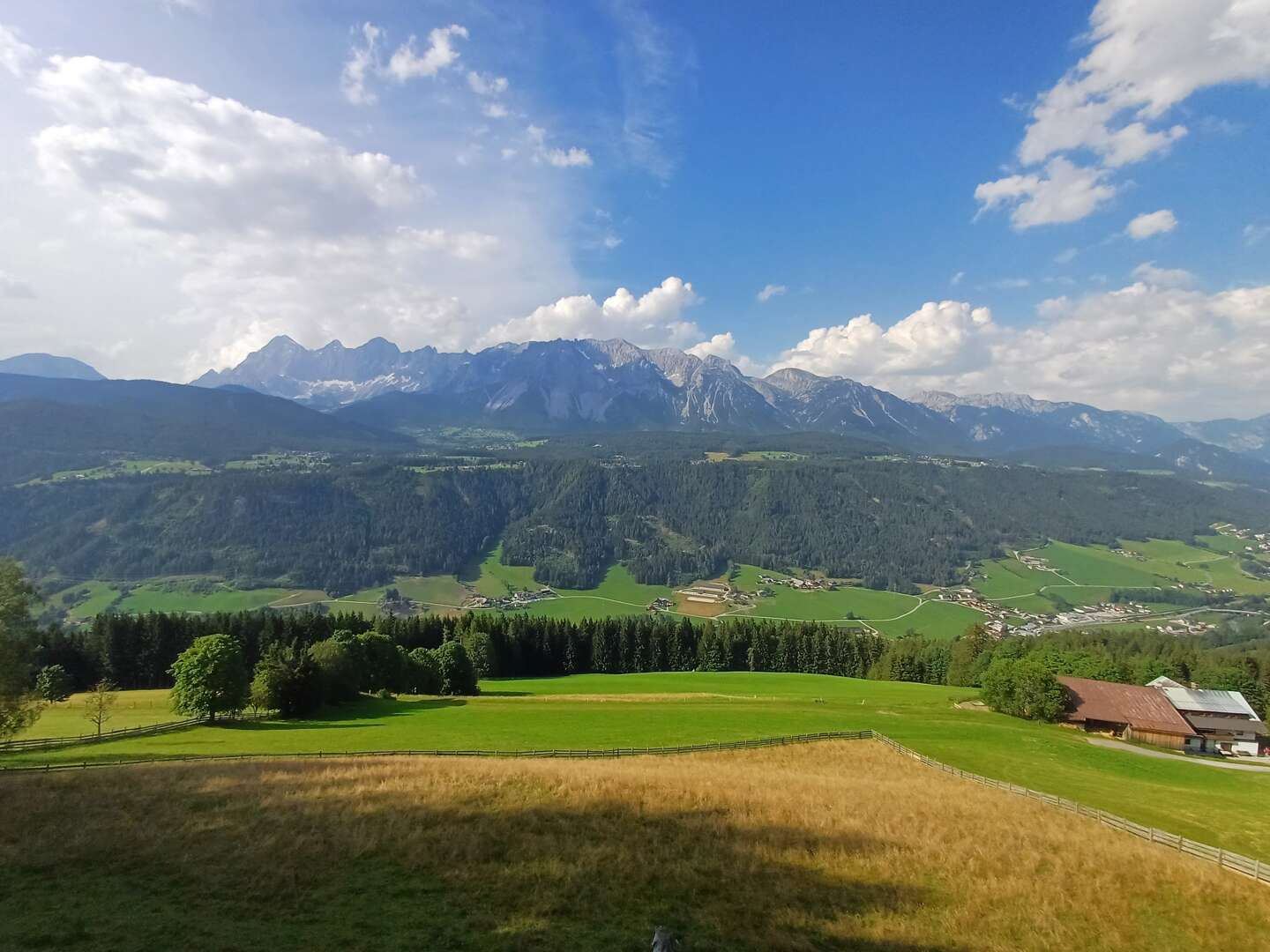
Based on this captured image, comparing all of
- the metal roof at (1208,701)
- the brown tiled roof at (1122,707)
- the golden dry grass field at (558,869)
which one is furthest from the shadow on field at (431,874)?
the metal roof at (1208,701)

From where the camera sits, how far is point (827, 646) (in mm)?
134250

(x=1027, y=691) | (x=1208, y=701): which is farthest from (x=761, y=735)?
(x=1208, y=701)

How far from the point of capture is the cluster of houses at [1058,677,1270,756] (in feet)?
249

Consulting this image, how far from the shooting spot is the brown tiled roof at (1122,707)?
7606cm

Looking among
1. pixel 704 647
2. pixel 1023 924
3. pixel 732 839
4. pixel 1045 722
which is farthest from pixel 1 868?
pixel 704 647

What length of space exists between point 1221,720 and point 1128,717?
18.0m

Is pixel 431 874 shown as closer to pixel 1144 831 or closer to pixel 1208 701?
pixel 1144 831

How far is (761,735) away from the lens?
55.3 meters

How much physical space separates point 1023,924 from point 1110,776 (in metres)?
40.7

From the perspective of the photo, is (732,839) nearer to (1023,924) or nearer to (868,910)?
(868,910)

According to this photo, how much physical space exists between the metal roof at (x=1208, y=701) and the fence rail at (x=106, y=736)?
114 m

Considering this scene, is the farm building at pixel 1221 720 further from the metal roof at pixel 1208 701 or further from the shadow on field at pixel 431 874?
the shadow on field at pixel 431 874

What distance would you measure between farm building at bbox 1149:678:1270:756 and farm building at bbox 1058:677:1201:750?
155 inches

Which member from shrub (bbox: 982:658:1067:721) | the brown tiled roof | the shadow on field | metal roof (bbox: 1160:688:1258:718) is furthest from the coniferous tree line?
the brown tiled roof
